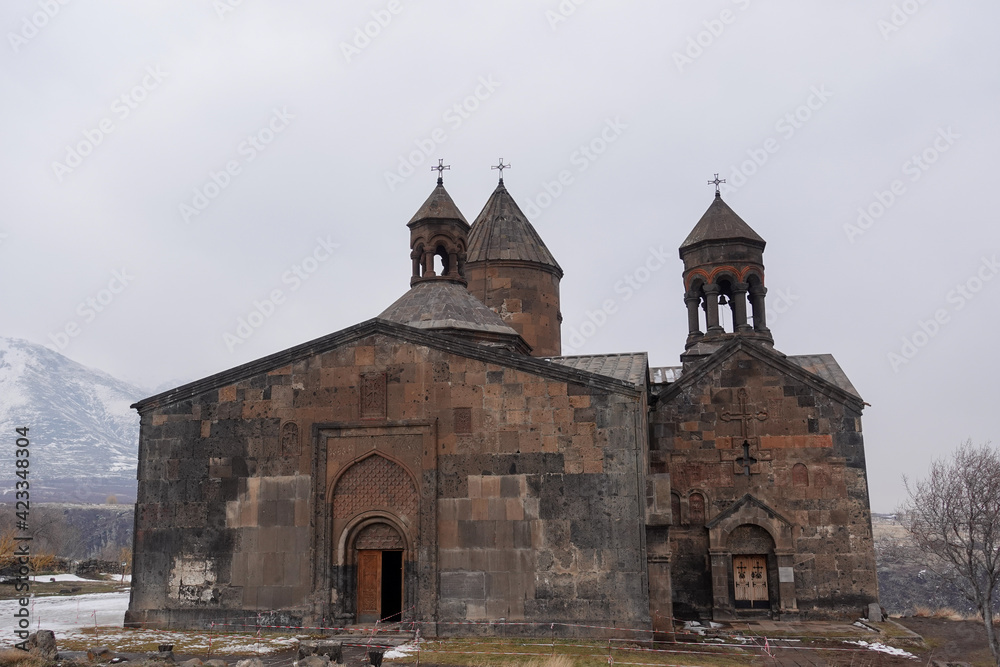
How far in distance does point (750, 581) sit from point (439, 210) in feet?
28.1

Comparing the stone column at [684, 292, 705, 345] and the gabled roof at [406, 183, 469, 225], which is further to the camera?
the stone column at [684, 292, 705, 345]

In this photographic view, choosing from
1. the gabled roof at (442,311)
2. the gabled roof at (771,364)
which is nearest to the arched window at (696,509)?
the gabled roof at (771,364)

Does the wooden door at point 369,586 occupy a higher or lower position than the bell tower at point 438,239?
lower

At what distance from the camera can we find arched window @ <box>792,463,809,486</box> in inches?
569

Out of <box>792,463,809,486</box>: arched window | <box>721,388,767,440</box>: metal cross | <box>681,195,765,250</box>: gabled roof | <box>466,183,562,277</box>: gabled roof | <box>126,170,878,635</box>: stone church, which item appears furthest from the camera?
<box>466,183,562,277</box>: gabled roof

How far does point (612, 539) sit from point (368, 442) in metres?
3.55

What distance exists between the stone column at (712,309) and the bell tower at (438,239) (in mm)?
4894

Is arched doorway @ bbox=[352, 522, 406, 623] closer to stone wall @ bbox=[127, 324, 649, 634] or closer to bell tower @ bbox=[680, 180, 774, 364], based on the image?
stone wall @ bbox=[127, 324, 649, 634]

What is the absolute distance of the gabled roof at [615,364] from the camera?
556 inches

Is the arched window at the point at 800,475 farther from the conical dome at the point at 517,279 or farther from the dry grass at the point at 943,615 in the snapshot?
the conical dome at the point at 517,279

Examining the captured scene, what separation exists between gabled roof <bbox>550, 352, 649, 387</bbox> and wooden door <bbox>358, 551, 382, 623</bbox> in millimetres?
4285

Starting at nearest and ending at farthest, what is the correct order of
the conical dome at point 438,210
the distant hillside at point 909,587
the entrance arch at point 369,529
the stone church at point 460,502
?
the stone church at point 460,502 → the entrance arch at point 369,529 → the conical dome at point 438,210 → the distant hillside at point 909,587

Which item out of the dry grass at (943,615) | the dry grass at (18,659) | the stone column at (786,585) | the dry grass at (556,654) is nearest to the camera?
the dry grass at (18,659)

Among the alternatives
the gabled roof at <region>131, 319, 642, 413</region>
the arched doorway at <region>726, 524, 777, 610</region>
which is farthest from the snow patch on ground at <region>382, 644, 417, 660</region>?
the arched doorway at <region>726, 524, 777, 610</region>
